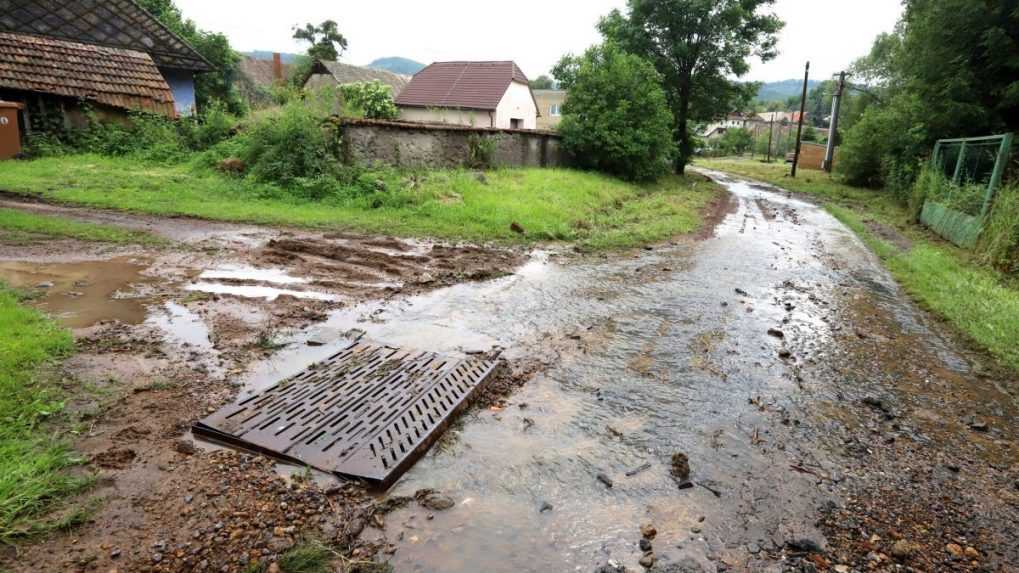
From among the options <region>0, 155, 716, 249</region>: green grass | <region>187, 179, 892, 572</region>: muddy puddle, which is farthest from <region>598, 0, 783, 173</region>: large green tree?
<region>187, 179, 892, 572</region>: muddy puddle

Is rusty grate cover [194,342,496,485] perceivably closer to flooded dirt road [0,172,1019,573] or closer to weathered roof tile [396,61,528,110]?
flooded dirt road [0,172,1019,573]

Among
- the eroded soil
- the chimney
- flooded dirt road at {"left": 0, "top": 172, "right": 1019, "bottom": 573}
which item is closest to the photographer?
the eroded soil

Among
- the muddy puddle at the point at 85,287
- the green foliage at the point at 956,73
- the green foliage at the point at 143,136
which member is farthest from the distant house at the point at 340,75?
the muddy puddle at the point at 85,287

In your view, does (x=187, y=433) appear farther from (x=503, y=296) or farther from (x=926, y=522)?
(x=926, y=522)

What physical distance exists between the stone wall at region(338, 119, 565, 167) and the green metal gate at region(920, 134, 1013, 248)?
35.2 ft

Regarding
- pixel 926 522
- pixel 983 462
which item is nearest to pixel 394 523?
pixel 926 522

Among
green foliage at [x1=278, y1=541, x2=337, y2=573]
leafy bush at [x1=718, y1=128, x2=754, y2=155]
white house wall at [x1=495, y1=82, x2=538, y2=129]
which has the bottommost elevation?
green foliage at [x1=278, y1=541, x2=337, y2=573]

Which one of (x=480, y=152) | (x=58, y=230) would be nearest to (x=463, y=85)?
(x=480, y=152)

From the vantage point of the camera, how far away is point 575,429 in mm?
3766

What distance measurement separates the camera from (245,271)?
266 inches

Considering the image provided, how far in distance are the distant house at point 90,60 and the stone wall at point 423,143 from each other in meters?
8.98

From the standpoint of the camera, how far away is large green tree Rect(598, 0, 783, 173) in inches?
940

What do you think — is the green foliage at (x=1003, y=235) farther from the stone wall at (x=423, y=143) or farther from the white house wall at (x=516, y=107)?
the white house wall at (x=516, y=107)

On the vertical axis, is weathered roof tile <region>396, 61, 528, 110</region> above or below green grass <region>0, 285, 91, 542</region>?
above
